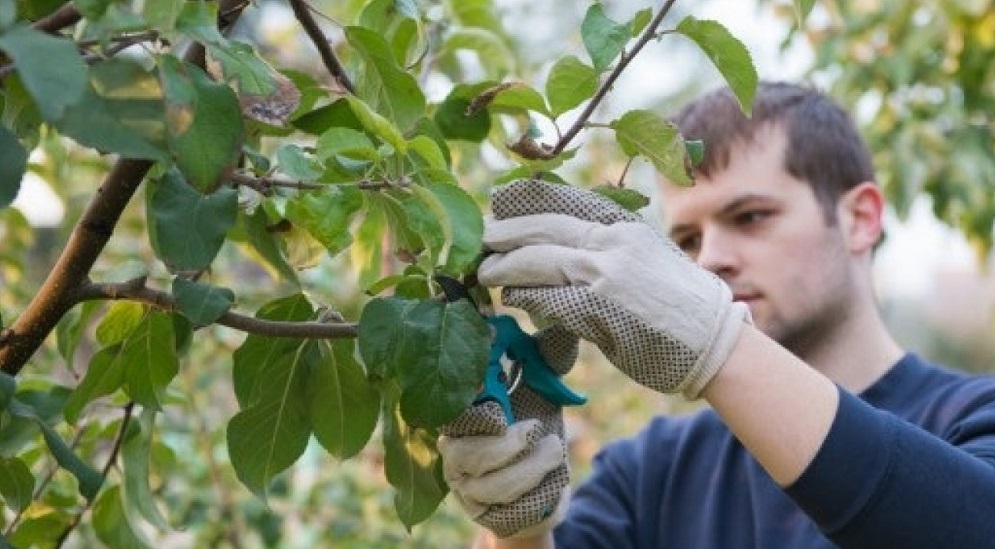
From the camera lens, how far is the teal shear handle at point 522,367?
1.15 metres

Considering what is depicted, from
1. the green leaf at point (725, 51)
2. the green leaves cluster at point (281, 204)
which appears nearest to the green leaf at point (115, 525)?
the green leaves cluster at point (281, 204)

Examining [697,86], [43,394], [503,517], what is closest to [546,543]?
[503,517]

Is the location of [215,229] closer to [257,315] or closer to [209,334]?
[257,315]

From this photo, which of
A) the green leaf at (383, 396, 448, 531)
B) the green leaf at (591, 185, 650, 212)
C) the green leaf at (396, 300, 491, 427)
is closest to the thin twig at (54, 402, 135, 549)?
the green leaf at (383, 396, 448, 531)

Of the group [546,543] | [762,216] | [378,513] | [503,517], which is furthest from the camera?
[378,513]

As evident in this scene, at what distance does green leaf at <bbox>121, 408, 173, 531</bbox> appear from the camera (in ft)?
3.96

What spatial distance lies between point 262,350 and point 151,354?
85 mm

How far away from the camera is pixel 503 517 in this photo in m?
1.26

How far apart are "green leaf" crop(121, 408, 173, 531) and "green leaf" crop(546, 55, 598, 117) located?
1.46ft

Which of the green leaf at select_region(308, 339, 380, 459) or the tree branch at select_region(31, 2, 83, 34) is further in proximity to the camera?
the green leaf at select_region(308, 339, 380, 459)

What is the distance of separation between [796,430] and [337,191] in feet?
1.50

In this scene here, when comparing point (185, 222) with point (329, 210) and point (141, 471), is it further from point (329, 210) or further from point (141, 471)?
point (141, 471)

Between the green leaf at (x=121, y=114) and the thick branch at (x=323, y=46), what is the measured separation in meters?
0.32

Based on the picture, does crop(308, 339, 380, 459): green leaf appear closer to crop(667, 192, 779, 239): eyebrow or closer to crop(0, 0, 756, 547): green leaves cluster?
crop(0, 0, 756, 547): green leaves cluster
